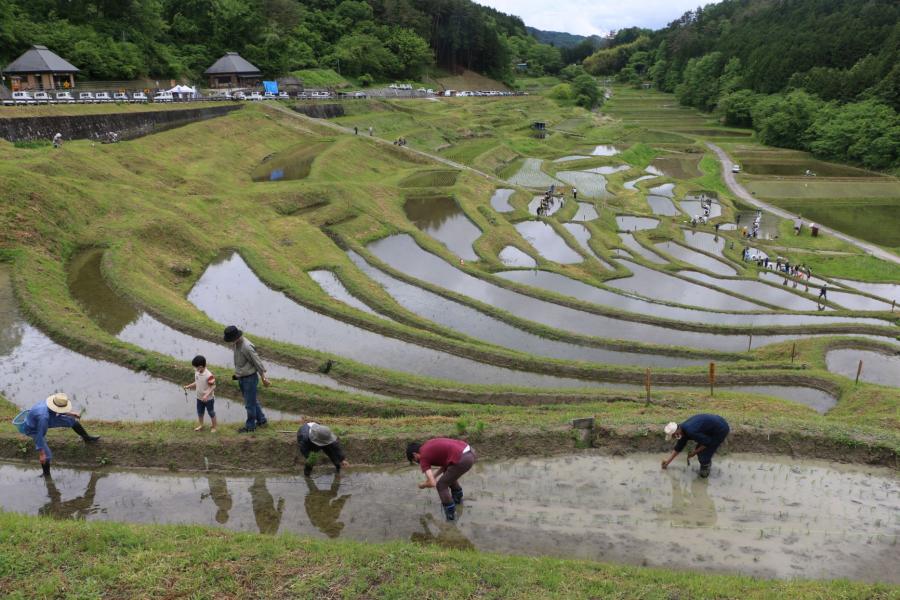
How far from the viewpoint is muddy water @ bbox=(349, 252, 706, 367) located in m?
24.1

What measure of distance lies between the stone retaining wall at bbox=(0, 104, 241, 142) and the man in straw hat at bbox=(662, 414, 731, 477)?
46252mm

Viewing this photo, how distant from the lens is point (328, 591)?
26.4ft

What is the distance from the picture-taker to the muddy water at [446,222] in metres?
40.5

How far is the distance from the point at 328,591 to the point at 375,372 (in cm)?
1145

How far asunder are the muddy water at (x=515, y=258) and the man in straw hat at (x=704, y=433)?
2553cm

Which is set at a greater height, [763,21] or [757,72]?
[763,21]

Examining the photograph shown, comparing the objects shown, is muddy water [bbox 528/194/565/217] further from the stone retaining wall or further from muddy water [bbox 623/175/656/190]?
the stone retaining wall

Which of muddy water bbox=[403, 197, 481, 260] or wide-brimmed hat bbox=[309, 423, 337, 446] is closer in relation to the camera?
wide-brimmed hat bbox=[309, 423, 337, 446]

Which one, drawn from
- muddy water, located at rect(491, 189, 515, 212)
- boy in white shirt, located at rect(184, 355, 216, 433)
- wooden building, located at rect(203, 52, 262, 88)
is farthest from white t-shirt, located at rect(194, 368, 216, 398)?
wooden building, located at rect(203, 52, 262, 88)

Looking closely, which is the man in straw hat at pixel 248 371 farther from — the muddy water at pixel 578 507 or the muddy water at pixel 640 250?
the muddy water at pixel 640 250

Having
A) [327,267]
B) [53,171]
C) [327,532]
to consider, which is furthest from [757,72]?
[327,532]

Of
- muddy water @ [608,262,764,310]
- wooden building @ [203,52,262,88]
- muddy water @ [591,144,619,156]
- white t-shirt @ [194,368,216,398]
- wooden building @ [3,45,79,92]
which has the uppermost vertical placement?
wooden building @ [203,52,262,88]

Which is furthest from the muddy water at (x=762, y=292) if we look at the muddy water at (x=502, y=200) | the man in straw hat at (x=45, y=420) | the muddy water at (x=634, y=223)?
the man in straw hat at (x=45, y=420)

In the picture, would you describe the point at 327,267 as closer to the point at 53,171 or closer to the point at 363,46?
the point at 53,171
